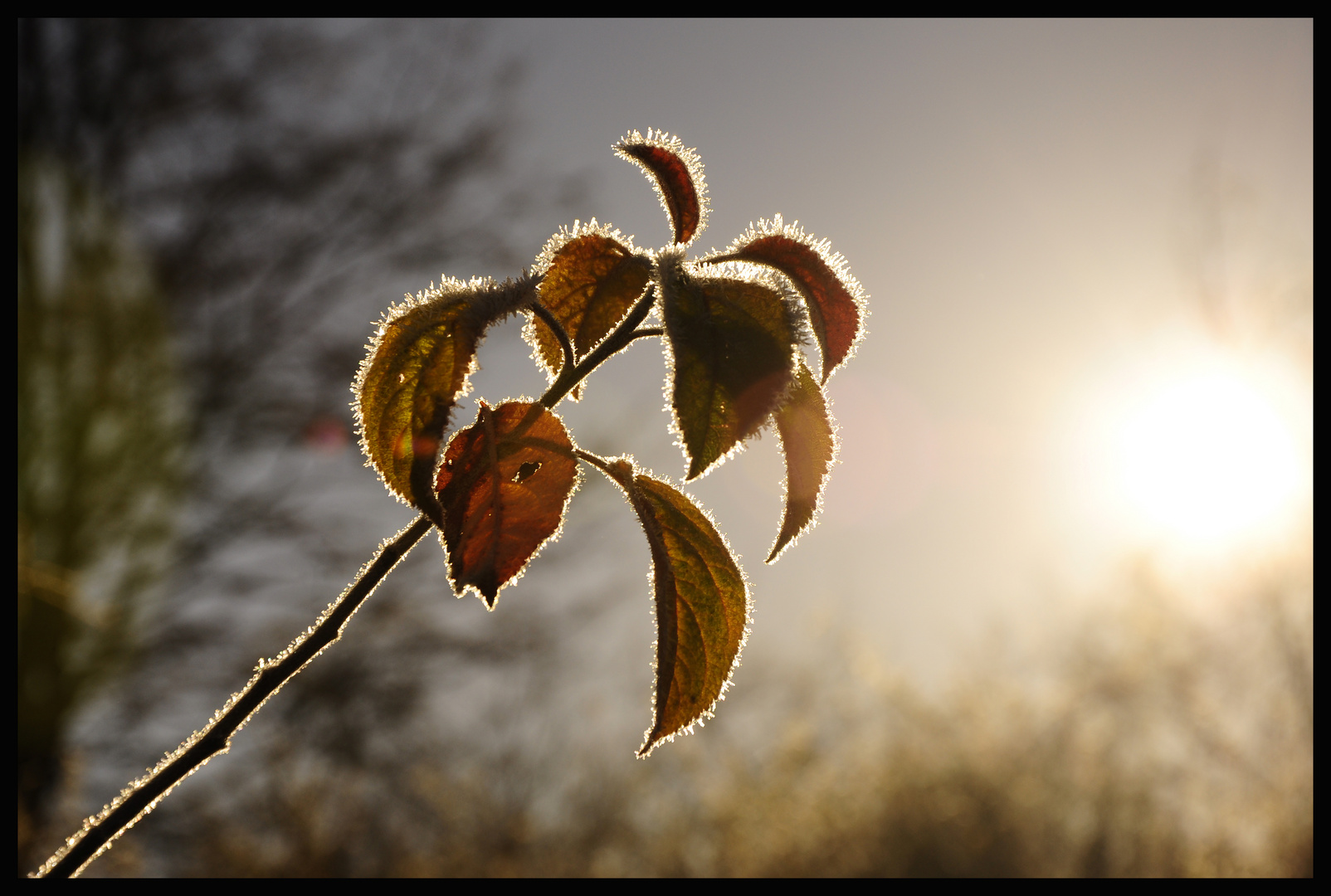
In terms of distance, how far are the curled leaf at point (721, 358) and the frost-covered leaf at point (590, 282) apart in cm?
16

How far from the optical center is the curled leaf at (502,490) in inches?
23.4

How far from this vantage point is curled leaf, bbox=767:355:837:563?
59cm

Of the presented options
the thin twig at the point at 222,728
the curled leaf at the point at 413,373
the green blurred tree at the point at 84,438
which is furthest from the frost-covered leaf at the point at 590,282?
the green blurred tree at the point at 84,438

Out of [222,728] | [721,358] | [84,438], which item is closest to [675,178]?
[721,358]

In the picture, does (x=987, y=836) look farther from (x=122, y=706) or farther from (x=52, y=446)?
(x=52, y=446)

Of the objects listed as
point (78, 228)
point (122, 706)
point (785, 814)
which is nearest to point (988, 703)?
point (785, 814)

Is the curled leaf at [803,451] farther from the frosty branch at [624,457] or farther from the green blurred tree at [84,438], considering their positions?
the green blurred tree at [84,438]

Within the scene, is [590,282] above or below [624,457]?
above

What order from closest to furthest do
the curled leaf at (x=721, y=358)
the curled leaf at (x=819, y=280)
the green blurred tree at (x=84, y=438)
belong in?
the curled leaf at (x=721, y=358) < the curled leaf at (x=819, y=280) < the green blurred tree at (x=84, y=438)

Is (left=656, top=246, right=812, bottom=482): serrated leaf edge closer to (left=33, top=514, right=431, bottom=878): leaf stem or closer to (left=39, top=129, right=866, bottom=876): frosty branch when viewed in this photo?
(left=39, top=129, right=866, bottom=876): frosty branch

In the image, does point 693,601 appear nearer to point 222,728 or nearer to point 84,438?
point 222,728

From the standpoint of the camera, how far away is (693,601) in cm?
65

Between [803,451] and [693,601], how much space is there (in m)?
0.16

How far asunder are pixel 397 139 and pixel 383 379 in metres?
7.58
